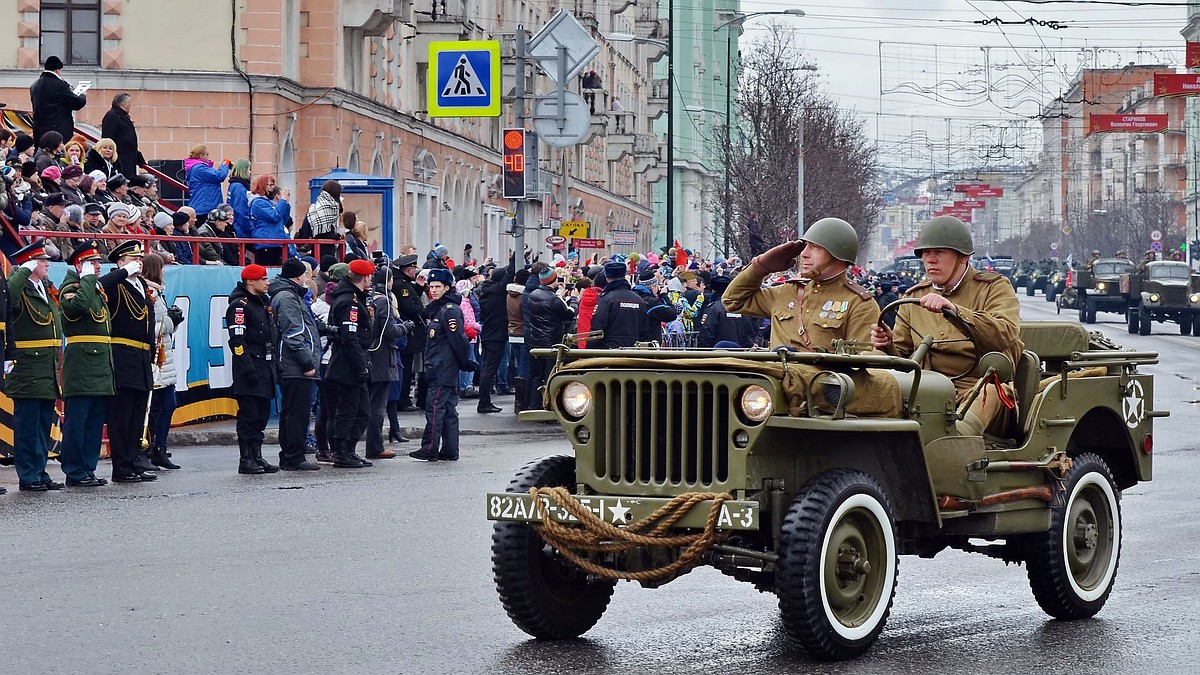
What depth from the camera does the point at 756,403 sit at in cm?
721

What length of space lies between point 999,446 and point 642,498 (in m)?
2.06

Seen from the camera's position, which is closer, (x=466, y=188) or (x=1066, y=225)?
(x=466, y=188)

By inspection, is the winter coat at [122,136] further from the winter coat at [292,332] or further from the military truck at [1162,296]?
the military truck at [1162,296]

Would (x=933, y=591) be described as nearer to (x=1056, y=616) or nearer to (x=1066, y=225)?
(x=1056, y=616)

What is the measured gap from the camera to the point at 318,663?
7.42 m

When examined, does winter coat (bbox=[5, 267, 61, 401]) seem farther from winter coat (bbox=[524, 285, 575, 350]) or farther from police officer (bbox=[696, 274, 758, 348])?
winter coat (bbox=[524, 285, 575, 350])

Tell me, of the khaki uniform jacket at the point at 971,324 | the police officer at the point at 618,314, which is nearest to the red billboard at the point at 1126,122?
the police officer at the point at 618,314

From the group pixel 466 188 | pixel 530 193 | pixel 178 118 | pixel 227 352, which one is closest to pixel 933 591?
pixel 227 352

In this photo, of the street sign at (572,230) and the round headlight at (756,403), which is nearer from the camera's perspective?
the round headlight at (756,403)

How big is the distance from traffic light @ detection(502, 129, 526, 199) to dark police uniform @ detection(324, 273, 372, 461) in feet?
27.5

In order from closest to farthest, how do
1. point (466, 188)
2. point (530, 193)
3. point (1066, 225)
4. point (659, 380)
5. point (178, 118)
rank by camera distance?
point (659, 380), point (530, 193), point (178, 118), point (466, 188), point (1066, 225)

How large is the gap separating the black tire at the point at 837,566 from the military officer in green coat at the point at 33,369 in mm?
8201

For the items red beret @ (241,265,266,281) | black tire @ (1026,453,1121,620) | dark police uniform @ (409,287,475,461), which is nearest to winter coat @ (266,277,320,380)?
red beret @ (241,265,266,281)

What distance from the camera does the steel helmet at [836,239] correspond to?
8625mm
